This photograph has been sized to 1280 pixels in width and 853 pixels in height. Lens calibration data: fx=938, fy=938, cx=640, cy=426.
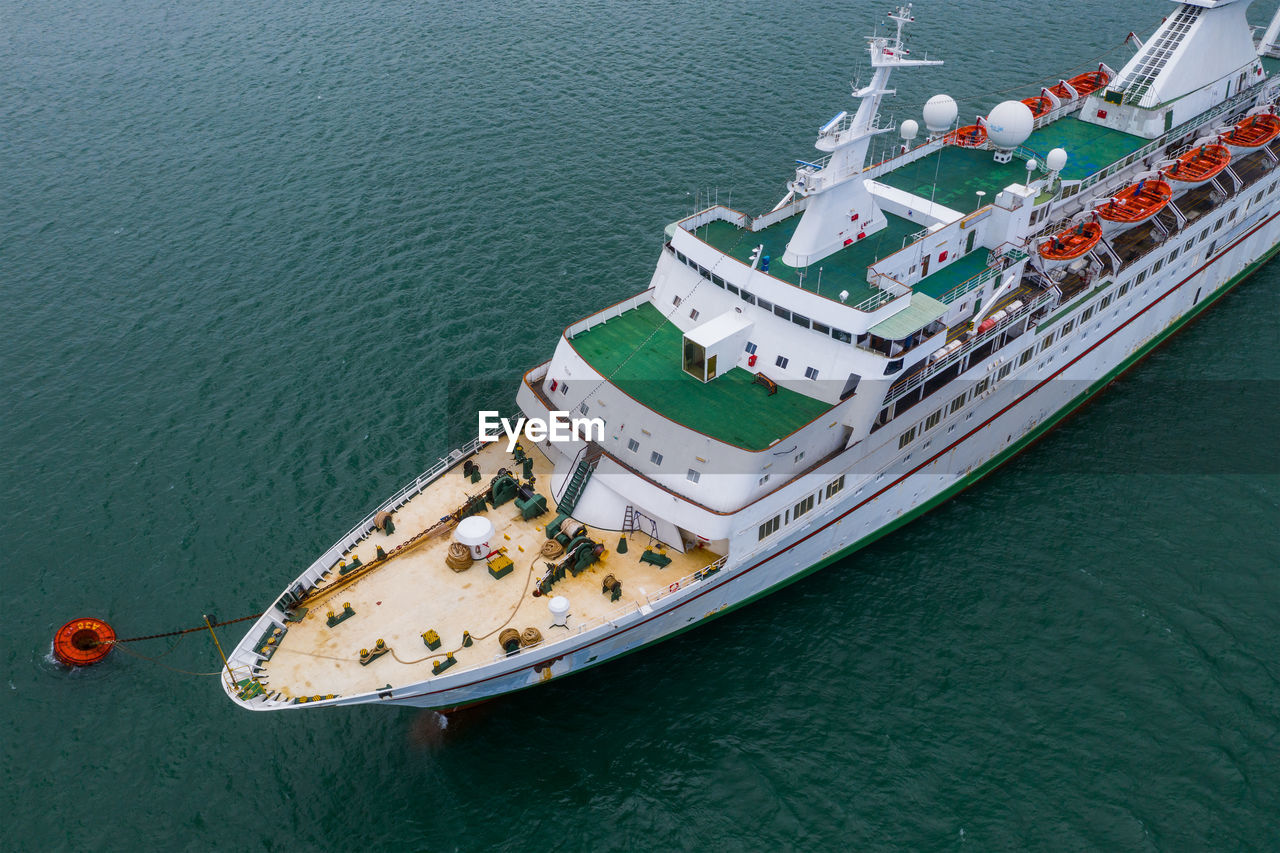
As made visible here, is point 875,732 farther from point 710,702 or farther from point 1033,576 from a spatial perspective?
point 1033,576

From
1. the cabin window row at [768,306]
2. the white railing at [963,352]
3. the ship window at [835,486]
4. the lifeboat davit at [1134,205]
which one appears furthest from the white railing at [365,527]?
the lifeboat davit at [1134,205]

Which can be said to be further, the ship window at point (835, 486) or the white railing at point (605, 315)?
the white railing at point (605, 315)

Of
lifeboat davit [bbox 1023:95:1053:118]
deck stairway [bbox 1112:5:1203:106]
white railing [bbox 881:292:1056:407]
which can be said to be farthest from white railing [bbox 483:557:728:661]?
deck stairway [bbox 1112:5:1203:106]

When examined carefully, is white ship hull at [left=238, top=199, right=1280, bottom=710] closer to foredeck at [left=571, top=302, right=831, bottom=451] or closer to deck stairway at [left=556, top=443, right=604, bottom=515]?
foredeck at [left=571, top=302, right=831, bottom=451]

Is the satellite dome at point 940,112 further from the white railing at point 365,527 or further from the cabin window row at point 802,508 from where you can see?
the white railing at point 365,527

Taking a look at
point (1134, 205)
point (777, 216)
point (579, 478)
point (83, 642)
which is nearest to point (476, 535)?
point (579, 478)

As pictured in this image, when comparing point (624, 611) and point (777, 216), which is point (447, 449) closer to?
point (624, 611)
